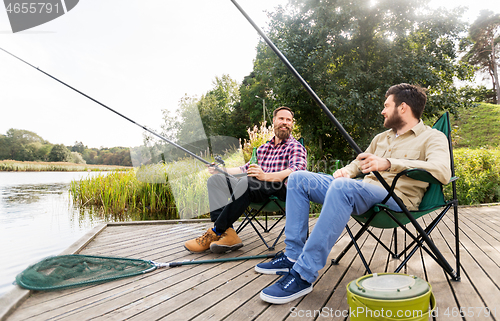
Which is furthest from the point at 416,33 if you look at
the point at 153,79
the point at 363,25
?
the point at 153,79

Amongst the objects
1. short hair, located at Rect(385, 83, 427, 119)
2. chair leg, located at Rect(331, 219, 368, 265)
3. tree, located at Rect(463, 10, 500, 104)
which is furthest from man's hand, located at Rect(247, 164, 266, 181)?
tree, located at Rect(463, 10, 500, 104)

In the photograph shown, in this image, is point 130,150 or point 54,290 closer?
point 54,290

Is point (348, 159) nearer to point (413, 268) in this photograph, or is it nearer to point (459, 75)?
point (459, 75)

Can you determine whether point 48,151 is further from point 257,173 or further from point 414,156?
point 414,156

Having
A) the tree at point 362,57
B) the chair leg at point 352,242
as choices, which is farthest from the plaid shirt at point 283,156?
the tree at point 362,57

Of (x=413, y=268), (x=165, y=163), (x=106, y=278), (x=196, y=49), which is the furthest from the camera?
(x=196, y=49)

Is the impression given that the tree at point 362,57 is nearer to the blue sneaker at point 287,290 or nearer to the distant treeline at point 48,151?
the distant treeline at point 48,151

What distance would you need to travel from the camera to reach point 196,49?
606 cm

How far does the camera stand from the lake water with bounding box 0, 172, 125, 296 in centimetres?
239

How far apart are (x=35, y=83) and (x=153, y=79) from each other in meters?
1.83

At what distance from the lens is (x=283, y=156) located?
2271 millimetres

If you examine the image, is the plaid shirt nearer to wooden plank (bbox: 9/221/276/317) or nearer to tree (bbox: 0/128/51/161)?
wooden plank (bbox: 9/221/276/317)

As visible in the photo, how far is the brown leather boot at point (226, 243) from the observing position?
1994 millimetres

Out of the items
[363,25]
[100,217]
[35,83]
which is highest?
[363,25]
